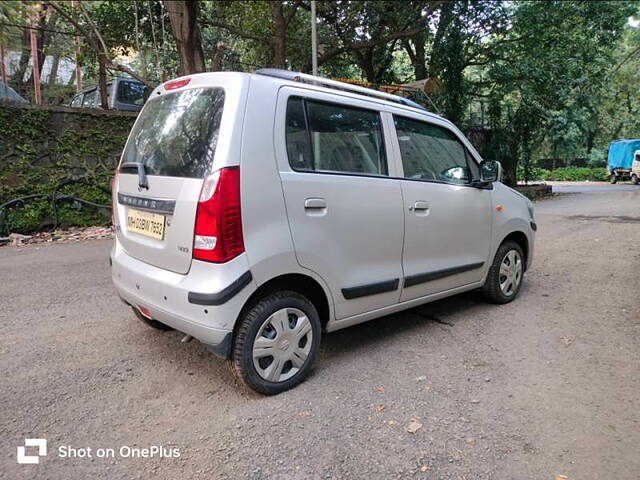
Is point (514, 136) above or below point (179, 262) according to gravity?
above

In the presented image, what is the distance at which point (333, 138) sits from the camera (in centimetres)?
299

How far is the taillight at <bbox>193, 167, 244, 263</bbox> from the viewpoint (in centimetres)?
242

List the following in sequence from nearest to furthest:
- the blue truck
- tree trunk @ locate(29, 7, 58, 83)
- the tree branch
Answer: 1. tree trunk @ locate(29, 7, 58, 83)
2. the tree branch
3. the blue truck

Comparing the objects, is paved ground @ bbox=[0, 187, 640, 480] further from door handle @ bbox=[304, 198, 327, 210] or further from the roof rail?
the roof rail

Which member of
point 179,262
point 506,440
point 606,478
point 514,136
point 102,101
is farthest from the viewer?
point 514,136

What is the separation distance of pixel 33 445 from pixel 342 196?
2.13m

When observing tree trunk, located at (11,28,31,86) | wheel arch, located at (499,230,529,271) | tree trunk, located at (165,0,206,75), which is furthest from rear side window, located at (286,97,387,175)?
tree trunk, located at (11,28,31,86)

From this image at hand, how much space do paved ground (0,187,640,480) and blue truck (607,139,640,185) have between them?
24.7 m

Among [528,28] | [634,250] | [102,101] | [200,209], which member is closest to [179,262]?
[200,209]

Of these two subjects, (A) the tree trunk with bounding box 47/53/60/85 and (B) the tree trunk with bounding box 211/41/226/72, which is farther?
(B) the tree trunk with bounding box 211/41/226/72

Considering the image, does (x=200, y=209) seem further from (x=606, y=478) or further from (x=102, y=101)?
(x=102, y=101)

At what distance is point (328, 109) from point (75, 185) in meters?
7.26

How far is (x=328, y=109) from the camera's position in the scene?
119 inches

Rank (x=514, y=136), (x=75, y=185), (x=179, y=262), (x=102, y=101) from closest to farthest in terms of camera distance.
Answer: (x=179, y=262) → (x=75, y=185) → (x=102, y=101) → (x=514, y=136)
